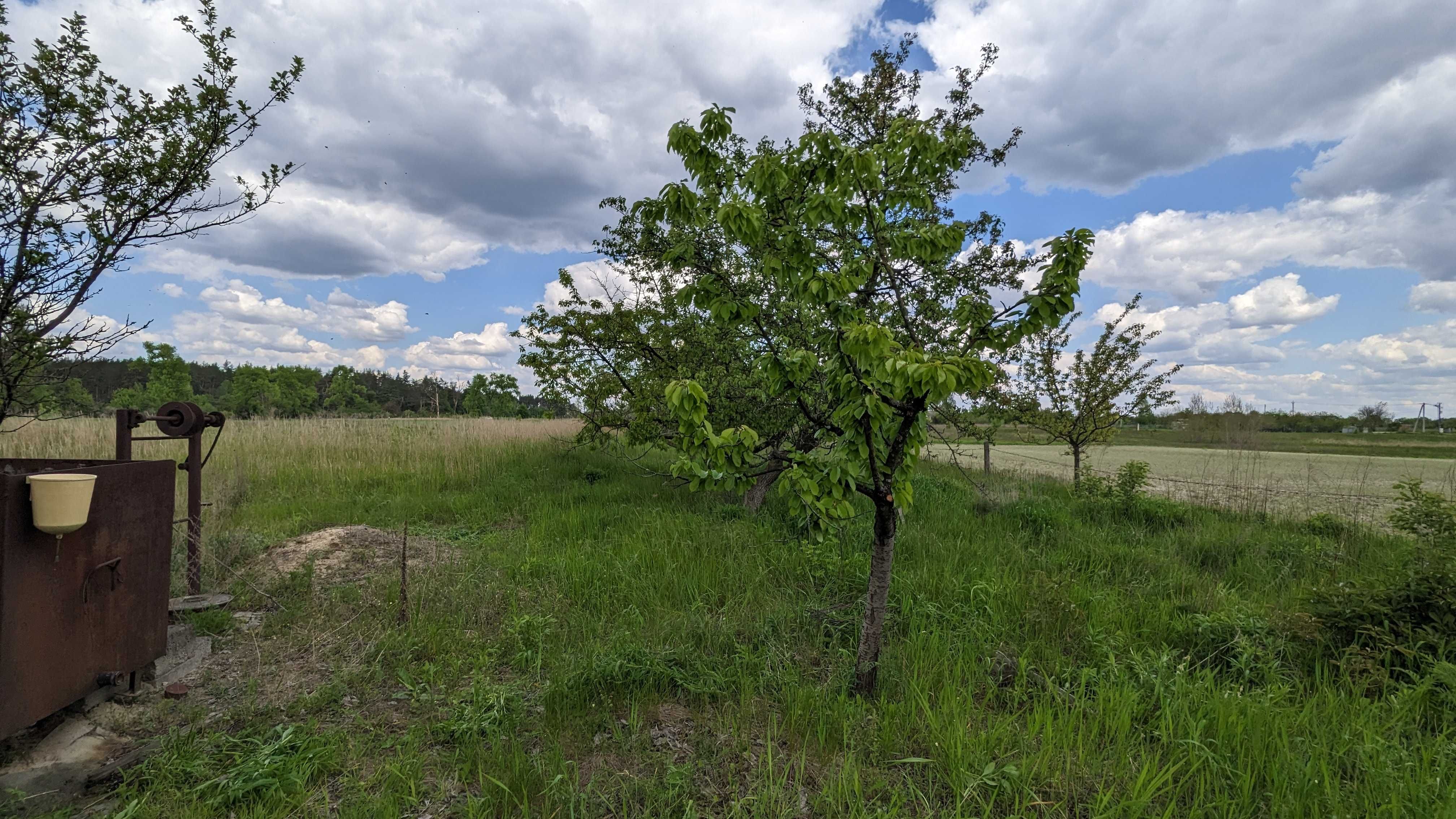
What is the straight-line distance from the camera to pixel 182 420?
A: 13.3ft

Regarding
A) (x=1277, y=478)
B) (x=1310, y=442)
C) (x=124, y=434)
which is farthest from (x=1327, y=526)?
(x=1310, y=442)

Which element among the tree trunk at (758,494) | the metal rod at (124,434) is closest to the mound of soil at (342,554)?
the metal rod at (124,434)

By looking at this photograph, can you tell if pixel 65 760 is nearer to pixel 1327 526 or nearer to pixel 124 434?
pixel 124 434

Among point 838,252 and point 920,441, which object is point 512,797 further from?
point 838,252

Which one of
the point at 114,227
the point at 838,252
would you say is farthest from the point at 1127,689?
the point at 114,227

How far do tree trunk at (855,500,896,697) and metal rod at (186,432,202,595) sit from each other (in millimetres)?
4934

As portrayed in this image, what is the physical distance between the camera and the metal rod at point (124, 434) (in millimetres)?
3822

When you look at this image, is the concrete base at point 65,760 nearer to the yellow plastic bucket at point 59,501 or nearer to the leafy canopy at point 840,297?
the yellow plastic bucket at point 59,501

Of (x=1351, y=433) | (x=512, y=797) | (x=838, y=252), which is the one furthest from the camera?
(x=1351, y=433)

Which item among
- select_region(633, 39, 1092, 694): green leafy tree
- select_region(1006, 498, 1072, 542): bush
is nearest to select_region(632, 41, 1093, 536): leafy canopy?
select_region(633, 39, 1092, 694): green leafy tree

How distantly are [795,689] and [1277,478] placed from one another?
10.9 metres

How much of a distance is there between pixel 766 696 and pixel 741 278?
381 centimetres

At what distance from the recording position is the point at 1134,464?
7660 mm

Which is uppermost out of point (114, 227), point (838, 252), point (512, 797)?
point (838, 252)
